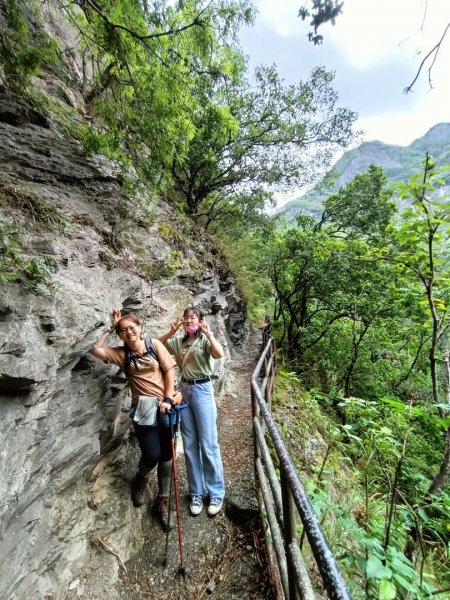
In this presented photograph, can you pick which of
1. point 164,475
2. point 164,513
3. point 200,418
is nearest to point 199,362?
point 200,418

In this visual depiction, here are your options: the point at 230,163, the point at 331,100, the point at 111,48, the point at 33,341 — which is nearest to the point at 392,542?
the point at 33,341

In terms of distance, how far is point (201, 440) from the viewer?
129 inches

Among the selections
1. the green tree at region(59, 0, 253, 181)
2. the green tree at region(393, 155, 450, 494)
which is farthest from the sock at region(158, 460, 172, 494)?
the green tree at region(59, 0, 253, 181)

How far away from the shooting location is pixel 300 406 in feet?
24.2

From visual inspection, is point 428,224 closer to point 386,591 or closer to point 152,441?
point 386,591

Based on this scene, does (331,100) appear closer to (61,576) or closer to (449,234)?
(449,234)

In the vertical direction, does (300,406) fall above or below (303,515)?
below

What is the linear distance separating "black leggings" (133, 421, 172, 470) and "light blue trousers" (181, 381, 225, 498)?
241mm

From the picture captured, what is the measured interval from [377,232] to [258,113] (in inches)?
261

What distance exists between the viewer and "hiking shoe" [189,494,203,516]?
3.34 metres

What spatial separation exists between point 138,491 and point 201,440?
1.04 m

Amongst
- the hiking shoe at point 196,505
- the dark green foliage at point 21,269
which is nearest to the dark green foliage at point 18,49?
the dark green foliage at point 21,269

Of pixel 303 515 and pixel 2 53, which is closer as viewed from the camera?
pixel 303 515

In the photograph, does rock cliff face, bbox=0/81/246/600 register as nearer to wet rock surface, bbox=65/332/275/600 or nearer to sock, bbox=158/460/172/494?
wet rock surface, bbox=65/332/275/600
